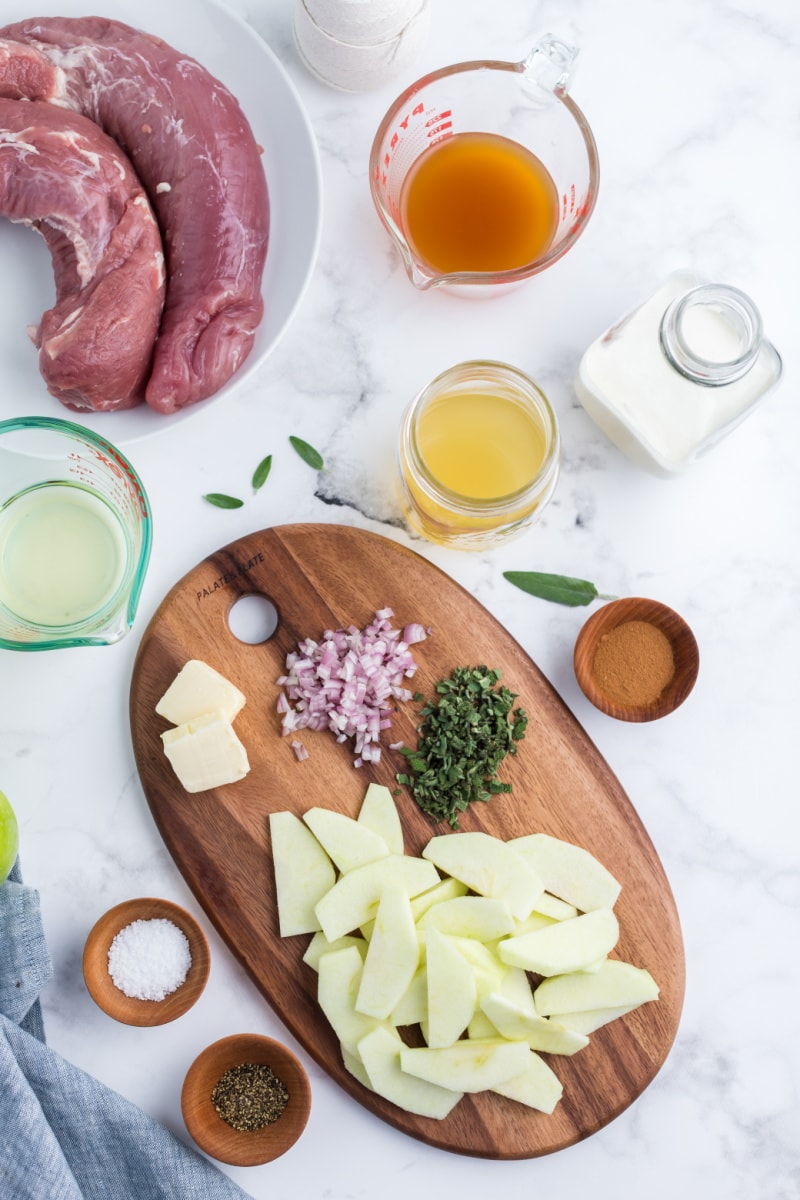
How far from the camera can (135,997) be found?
1852 mm

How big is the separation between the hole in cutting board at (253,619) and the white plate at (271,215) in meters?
0.37

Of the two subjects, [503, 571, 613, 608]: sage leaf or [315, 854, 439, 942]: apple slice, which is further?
[503, 571, 613, 608]: sage leaf

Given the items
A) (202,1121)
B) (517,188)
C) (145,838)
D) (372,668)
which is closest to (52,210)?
(517,188)

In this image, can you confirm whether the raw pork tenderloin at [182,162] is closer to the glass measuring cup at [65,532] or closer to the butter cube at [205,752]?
the glass measuring cup at [65,532]

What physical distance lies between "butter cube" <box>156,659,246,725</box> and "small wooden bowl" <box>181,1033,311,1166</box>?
58cm

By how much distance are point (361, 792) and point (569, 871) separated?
41 centimetres

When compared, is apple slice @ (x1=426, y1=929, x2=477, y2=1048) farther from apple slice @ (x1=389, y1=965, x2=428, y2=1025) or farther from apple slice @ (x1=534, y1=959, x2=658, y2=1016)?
apple slice @ (x1=534, y1=959, x2=658, y2=1016)

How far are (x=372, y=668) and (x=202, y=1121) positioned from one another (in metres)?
0.87

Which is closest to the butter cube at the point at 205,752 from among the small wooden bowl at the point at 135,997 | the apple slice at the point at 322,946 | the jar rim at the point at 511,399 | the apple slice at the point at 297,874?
the apple slice at the point at 297,874

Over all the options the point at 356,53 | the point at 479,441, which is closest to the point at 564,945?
the point at 479,441

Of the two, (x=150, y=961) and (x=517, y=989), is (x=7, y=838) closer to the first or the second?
(x=150, y=961)

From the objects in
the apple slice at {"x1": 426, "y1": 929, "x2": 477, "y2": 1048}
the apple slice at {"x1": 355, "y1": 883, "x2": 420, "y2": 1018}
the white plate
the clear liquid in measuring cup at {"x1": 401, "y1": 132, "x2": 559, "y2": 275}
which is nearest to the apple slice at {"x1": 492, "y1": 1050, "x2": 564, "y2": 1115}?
the apple slice at {"x1": 426, "y1": 929, "x2": 477, "y2": 1048}

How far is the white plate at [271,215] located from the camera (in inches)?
74.1

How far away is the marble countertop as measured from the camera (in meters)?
1.94
